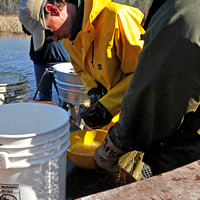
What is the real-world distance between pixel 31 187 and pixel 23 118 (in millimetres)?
464

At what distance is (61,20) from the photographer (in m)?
2.27

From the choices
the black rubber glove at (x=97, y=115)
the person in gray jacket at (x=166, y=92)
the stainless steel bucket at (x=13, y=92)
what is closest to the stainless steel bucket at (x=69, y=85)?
the black rubber glove at (x=97, y=115)

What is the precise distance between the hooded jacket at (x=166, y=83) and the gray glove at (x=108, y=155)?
0.54ft

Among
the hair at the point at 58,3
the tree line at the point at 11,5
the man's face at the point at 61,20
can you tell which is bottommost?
the tree line at the point at 11,5

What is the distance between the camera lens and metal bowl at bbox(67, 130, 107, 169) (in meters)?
1.70

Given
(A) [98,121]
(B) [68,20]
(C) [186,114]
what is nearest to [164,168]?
(C) [186,114]

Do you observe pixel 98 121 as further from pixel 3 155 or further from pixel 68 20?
pixel 3 155

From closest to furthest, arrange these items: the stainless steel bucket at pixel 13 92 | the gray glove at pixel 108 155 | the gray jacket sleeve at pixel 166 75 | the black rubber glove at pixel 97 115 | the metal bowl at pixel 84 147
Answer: the gray jacket sleeve at pixel 166 75, the gray glove at pixel 108 155, the metal bowl at pixel 84 147, the stainless steel bucket at pixel 13 92, the black rubber glove at pixel 97 115

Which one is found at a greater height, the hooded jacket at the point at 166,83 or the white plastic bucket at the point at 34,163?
the hooded jacket at the point at 166,83

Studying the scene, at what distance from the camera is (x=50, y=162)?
3.71ft

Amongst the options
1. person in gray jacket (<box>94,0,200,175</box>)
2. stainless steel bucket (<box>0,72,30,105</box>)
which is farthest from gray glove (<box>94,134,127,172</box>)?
stainless steel bucket (<box>0,72,30,105</box>)

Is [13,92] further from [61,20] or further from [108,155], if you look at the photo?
[108,155]

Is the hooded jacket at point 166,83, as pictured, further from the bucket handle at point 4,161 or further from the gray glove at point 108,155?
the bucket handle at point 4,161

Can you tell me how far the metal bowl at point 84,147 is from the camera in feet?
5.59
